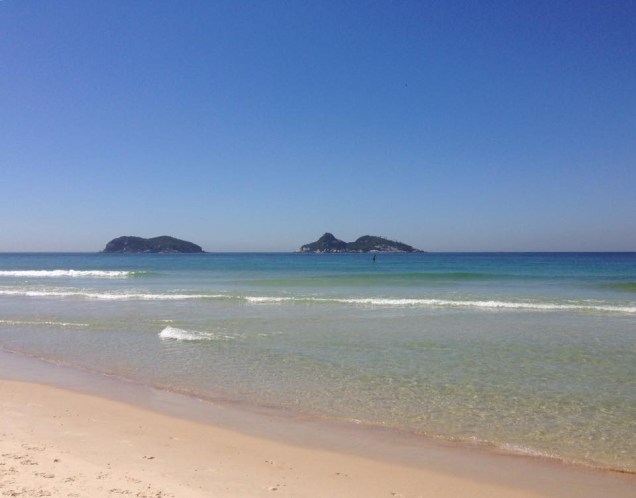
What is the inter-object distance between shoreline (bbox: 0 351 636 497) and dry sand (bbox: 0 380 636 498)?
0.5 inches

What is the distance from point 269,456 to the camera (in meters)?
5.98

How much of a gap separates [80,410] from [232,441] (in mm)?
2762

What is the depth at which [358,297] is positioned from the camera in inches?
1022

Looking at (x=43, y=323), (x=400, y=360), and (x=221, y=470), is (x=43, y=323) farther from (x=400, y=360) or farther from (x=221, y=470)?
(x=221, y=470)

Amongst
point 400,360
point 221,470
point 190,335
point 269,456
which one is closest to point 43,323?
point 190,335

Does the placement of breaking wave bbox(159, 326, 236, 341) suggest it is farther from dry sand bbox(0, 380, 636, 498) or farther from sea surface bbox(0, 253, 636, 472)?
dry sand bbox(0, 380, 636, 498)

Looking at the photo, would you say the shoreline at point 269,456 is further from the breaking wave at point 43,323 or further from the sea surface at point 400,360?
the breaking wave at point 43,323

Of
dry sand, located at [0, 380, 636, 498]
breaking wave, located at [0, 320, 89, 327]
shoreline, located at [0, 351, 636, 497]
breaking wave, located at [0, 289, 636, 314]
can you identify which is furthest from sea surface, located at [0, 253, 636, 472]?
dry sand, located at [0, 380, 636, 498]

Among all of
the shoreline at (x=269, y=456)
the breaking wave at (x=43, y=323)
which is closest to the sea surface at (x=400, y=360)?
the breaking wave at (x=43, y=323)

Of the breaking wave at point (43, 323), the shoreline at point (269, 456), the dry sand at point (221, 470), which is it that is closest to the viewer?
the dry sand at point (221, 470)

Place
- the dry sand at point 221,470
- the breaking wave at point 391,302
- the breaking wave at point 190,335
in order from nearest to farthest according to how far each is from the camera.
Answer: the dry sand at point 221,470 → the breaking wave at point 190,335 → the breaking wave at point 391,302

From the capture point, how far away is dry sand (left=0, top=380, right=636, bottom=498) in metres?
4.98

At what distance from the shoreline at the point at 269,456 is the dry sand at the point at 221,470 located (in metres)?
0.01

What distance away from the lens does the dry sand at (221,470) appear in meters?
4.98
